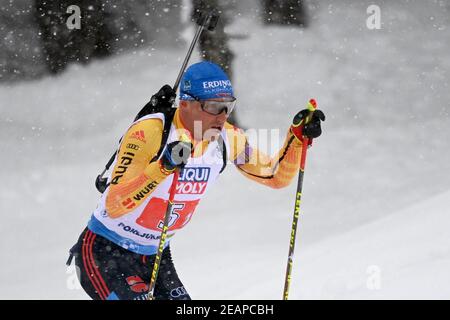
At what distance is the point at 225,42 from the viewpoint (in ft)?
33.9

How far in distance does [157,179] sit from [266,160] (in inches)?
36.7

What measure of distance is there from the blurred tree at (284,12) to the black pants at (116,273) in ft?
27.2

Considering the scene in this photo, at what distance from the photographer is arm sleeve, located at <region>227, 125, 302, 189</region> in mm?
4070

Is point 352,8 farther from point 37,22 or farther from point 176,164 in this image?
point 176,164

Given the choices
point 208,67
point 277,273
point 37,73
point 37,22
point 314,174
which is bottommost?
point 277,273

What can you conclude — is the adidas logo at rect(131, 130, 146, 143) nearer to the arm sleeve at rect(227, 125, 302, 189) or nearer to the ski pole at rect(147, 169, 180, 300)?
the ski pole at rect(147, 169, 180, 300)

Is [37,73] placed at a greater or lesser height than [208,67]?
greater

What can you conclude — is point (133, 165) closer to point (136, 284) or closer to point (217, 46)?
point (136, 284)

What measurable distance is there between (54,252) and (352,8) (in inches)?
267

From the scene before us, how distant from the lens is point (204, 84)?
3.71 m

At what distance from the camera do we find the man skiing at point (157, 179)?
3.64 meters
